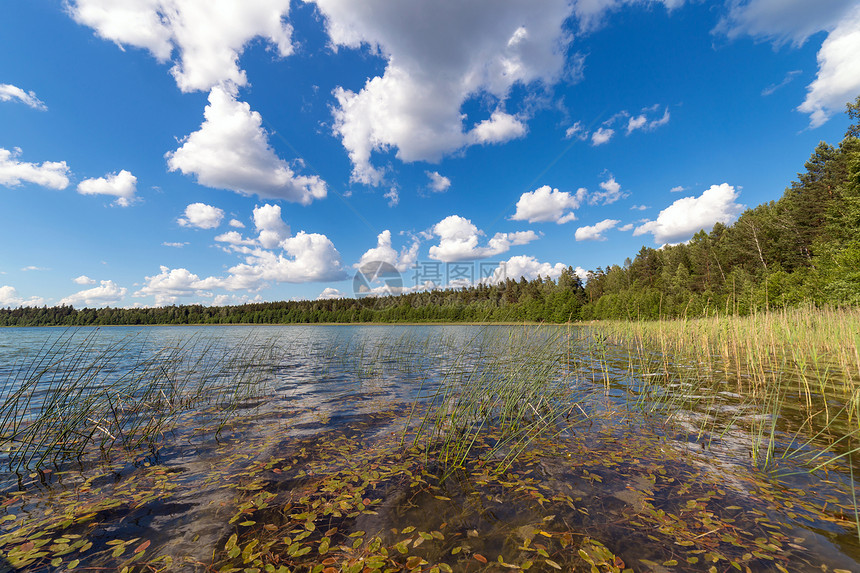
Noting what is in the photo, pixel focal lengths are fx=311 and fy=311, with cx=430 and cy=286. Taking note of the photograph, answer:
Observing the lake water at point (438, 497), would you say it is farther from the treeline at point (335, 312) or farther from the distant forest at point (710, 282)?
the treeline at point (335, 312)

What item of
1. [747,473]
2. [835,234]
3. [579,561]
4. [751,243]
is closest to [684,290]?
[751,243]

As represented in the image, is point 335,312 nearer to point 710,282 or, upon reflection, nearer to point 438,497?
point 710,282

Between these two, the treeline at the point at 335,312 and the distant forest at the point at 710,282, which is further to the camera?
the treeline at the point at 335,312

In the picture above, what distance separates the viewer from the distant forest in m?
22.4

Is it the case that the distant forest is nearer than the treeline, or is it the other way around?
the distant forest

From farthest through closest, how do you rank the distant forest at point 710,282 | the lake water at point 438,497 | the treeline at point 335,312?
the treeline at point 335,312, the distant forest at point 710,282, the lake water at point 438,497

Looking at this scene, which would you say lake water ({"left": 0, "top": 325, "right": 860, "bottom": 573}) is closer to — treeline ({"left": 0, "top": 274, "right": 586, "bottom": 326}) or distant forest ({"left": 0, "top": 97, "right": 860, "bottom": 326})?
distant forest ({"left": 0, "top": 97, "right": 860, "bottom": 326})

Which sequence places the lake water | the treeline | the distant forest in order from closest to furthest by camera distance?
1. the lake water
2. the distant forest
3. the treeline

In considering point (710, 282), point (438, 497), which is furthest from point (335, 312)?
point (438, 497)

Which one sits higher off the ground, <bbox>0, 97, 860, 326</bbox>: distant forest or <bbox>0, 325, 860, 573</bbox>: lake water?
<bbox>0, 97, 860, 326</bbox>: distant forest

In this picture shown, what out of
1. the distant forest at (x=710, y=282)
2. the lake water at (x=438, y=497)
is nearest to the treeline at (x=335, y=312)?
the distant forest at (x=710, y=282)

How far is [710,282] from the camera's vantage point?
4984 cm

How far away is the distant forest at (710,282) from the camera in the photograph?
2239 cm

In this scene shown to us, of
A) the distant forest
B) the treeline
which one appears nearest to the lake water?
the distant forest
